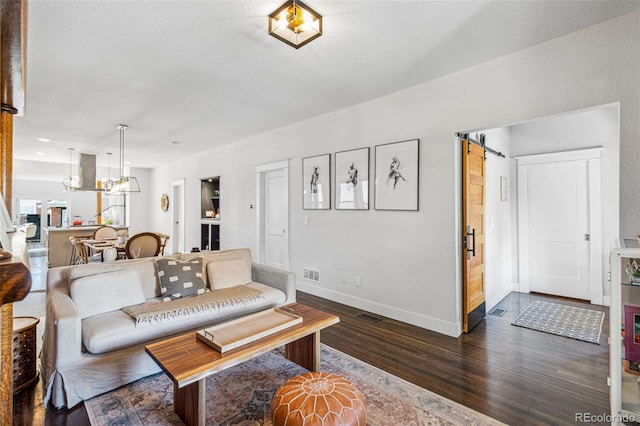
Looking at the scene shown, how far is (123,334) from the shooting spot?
2.16 metres

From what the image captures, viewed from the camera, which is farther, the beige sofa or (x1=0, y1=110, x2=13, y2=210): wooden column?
the beige sofa

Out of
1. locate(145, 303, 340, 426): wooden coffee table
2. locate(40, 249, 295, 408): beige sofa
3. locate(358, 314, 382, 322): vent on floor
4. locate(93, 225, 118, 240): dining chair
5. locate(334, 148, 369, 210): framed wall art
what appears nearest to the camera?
locate(145, 303, 340, 426): wooden coffee table

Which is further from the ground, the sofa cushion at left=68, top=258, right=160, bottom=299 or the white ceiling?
the white ceiling

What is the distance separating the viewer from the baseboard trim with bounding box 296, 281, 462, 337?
3.09 metres

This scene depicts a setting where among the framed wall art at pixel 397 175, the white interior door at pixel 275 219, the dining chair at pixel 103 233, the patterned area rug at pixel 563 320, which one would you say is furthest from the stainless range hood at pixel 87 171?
the patterned area rug at pixel 563 320

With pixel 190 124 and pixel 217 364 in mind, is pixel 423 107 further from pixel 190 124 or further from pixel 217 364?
pixel 190 124

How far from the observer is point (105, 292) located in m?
2.44

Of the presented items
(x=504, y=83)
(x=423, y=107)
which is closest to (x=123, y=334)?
(x=423, y=107)

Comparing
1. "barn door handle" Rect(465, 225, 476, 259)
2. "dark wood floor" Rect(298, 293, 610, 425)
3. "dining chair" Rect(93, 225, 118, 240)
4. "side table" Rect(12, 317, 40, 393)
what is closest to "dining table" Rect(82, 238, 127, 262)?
"dining chair" Rect(93, 225, 118, 240)

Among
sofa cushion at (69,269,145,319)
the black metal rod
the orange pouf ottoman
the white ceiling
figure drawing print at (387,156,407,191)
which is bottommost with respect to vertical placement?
the orange pouf ottoman

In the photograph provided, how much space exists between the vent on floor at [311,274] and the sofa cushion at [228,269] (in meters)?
1.23

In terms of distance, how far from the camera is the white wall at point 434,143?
2.22 meters

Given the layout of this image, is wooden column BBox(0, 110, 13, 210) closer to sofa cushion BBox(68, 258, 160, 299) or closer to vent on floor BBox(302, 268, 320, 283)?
sofa cushion BBox(68, 258, 160, 299)

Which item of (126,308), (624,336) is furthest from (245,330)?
(624,336)
